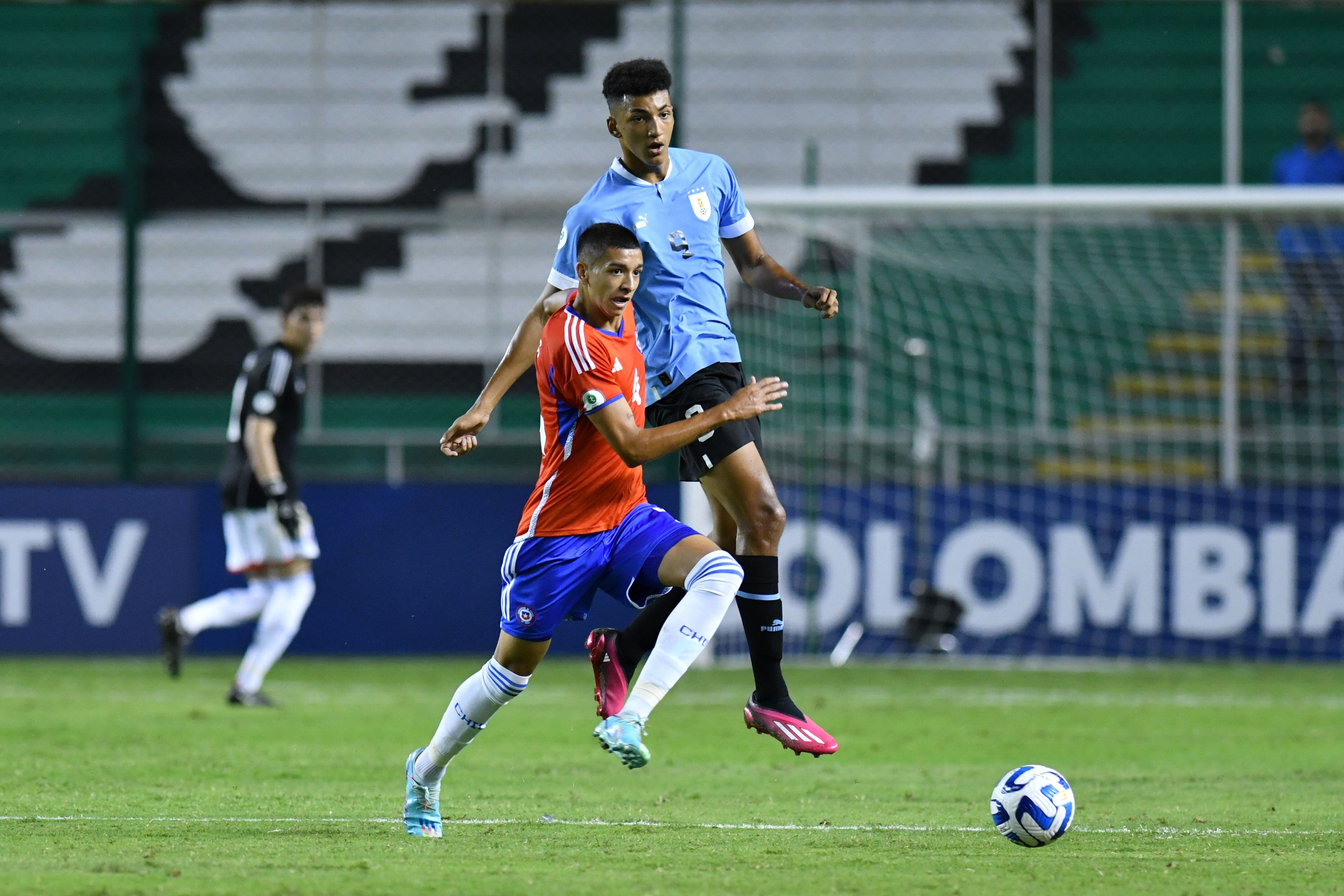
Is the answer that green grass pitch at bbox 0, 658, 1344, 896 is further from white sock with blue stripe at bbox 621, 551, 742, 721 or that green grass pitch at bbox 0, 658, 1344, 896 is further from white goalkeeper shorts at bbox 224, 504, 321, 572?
white goalkeeper shorts at bbox 224, 504, 321, 572

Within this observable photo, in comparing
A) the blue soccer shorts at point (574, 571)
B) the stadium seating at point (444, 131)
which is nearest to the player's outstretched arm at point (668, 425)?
the blue soccer shorts at point (574, 571)

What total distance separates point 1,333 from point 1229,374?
1033 cm

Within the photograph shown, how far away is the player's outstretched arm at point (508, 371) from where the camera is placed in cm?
562

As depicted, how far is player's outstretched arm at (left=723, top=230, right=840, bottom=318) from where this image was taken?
5.87 m

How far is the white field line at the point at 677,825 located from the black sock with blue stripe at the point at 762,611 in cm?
51

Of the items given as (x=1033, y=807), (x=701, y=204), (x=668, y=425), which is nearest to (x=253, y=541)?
(x=701, y=204)

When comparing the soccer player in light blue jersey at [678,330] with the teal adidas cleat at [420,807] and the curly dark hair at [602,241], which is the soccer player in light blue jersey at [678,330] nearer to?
the curly dark hair at [602,241]

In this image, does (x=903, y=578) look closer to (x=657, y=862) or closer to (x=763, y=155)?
(x=763, y=155)

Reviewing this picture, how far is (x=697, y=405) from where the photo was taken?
6059 mm

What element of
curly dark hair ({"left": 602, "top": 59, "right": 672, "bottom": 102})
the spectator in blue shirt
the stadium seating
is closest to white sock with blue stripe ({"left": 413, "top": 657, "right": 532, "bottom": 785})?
curly dark hair ({"left": 602, "top": 59, "right": 672, "bottom": 102})

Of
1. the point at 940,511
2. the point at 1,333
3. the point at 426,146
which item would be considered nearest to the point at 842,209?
the point at 940,511

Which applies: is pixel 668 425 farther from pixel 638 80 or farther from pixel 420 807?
pixel 420 807

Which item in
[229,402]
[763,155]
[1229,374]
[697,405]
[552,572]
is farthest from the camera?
[763,155]

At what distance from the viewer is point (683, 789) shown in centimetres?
676
